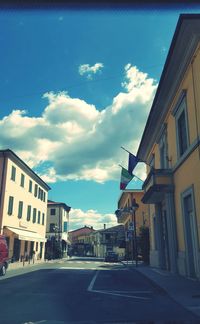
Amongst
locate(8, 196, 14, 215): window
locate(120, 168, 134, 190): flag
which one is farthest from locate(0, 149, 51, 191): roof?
locate(120, 168, 134, 190): flag

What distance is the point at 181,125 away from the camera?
1686cm

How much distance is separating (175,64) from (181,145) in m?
3.74

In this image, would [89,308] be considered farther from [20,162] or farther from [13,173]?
[20,162]

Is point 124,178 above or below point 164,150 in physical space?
below

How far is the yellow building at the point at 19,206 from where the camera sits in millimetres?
32094

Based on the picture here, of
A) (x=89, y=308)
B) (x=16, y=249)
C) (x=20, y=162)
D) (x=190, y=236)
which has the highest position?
(x=20, y=162)

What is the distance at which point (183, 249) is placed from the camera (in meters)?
16.4

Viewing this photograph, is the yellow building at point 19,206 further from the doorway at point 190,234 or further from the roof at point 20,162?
the doorway at point 190,234

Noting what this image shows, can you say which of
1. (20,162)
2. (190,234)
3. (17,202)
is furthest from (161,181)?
(17,202)

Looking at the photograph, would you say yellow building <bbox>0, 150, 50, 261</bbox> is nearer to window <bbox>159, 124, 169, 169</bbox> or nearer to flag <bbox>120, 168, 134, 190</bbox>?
flag <bbox>120, 168, 134, 190</bbox>

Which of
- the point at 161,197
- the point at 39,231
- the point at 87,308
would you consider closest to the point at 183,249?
the point at 161,197

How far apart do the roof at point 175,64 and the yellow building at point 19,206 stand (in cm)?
1533

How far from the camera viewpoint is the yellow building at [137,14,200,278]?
45.1 ft

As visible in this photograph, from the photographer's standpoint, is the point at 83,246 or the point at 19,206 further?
the point at 83,246
